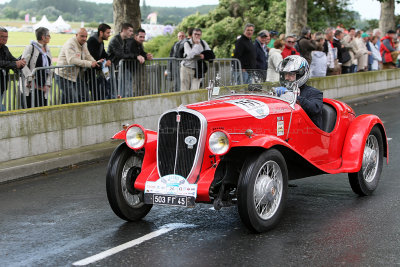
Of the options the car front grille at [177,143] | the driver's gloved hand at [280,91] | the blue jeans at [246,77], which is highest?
the driver's gloved hand at [280,91]

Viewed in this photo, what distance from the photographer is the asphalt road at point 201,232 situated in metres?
5.63

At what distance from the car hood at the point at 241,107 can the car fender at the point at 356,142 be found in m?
1.16

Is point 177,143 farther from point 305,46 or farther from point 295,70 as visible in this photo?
point 305,46

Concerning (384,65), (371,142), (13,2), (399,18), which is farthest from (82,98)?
(13,2)

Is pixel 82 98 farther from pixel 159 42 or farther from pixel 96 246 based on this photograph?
pixel 159 42

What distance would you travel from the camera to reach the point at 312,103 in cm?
782

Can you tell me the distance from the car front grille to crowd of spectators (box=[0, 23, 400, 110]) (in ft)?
7.71

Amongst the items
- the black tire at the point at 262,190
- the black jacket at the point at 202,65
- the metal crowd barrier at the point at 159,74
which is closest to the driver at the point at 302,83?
the black tire at the point at 262,190

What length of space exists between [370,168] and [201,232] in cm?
289

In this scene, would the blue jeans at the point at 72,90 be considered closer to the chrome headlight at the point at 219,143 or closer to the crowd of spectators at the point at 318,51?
the crowd of spectators at the point at 318,51

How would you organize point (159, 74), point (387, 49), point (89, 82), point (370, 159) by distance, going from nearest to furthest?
1. point (370, 159)
2. point (89, 82)
3. point (159, 74)
4. point (387, 49)

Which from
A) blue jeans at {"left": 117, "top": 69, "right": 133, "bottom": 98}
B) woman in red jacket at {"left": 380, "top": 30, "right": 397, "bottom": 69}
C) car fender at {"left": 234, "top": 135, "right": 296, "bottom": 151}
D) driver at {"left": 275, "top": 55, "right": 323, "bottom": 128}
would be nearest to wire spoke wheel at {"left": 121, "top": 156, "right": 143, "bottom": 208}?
car fender at {"left": 234, "top": 135, "right": 296, "bottom": 151}

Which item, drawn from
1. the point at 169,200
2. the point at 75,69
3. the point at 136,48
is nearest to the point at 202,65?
the point at 136,48

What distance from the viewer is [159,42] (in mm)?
37188
